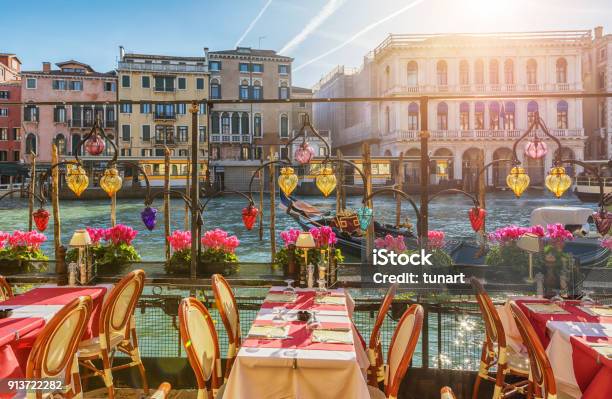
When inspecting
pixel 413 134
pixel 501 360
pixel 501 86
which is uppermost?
pixel 501 86

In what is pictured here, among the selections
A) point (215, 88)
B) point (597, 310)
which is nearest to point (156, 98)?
point (215, 88)

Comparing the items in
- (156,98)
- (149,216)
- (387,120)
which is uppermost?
(156,98)

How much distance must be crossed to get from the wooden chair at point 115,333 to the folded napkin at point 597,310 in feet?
9.31

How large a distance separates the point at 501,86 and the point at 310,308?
109 feet

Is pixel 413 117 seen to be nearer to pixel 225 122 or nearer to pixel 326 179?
pixel 225 122

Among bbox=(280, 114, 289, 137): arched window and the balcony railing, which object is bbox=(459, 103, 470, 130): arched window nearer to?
the balcony railing

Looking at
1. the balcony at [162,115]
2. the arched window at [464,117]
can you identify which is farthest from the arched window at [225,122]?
the arched window at [464,117]

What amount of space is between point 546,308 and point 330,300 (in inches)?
53.2

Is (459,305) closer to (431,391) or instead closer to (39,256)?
(431,391)

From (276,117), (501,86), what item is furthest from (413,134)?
(276,117)

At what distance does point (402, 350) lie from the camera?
2.49 m

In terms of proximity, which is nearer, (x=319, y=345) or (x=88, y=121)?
(x=319, y=345)

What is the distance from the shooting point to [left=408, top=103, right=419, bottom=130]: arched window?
32219mm

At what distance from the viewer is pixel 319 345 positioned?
8.13ft
